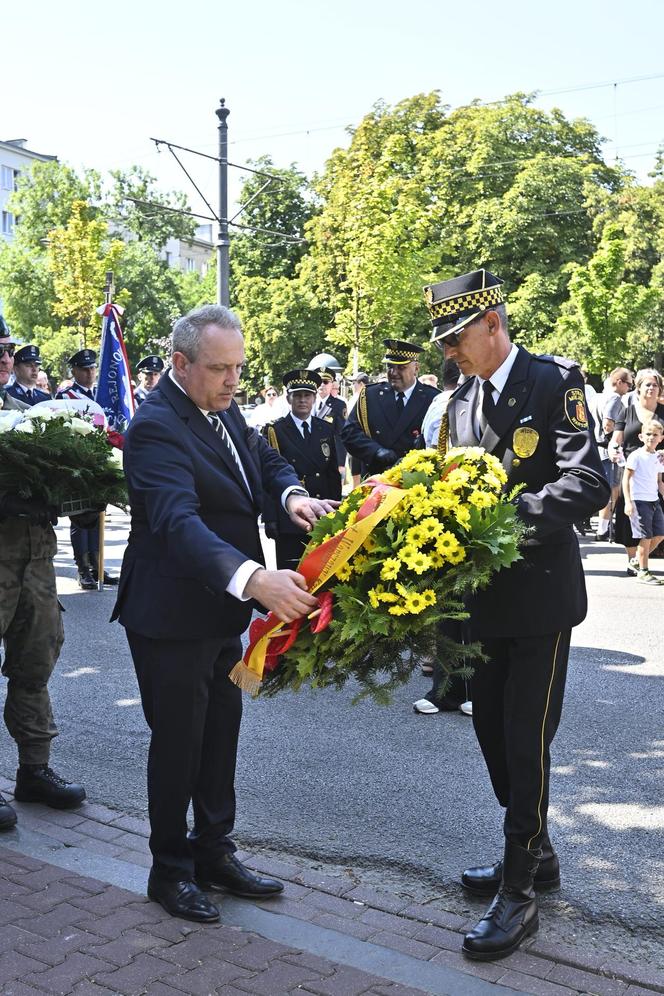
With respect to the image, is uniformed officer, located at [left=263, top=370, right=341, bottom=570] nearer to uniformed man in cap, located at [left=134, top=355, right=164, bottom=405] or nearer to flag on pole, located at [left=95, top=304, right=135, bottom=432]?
flag on pole, located at [left=95, top=304, right=135, bottom=432]

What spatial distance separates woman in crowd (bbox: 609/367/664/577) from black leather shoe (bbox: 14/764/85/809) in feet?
26.2

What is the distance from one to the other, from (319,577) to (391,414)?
18.4 feet

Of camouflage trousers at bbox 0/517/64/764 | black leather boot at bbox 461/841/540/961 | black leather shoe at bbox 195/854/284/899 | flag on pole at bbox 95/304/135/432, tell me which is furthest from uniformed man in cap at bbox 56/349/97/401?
black leather boot at bbox 461/841/540/961

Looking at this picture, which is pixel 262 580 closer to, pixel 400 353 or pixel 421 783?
pixel 421 783

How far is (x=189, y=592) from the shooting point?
12.8ft

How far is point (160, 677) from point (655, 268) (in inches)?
1517

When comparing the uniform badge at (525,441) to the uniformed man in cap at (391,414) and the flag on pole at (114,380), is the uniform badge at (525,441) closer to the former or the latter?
the uniformed man in cap at (391,414)

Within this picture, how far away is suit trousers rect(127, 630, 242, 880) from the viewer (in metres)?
3.94

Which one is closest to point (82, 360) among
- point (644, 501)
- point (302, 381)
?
point (302, 381)

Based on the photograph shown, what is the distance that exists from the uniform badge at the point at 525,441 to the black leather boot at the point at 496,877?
1.44m

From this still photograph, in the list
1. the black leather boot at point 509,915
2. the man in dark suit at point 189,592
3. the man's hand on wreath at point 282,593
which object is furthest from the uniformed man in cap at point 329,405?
the man's hand on wreath at point 282,593

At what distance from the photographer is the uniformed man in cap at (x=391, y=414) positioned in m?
8.90

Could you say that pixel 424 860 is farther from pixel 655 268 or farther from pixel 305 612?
pixel 655 268

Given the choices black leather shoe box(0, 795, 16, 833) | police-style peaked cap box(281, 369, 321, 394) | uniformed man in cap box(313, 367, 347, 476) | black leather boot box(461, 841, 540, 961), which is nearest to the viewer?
black leather boot box(461, 841, 540, 961)
